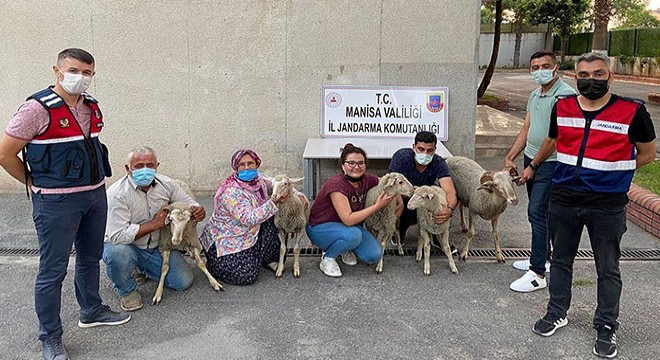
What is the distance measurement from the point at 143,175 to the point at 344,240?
1.82 metres

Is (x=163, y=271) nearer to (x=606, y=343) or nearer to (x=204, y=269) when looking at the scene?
(x=204, y=269)

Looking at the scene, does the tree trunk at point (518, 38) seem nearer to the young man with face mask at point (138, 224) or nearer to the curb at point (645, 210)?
the curb at point (645, 210)

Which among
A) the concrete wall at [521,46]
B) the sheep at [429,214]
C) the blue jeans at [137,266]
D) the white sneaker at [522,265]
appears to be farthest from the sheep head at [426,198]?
the concrete wall at [521,46]

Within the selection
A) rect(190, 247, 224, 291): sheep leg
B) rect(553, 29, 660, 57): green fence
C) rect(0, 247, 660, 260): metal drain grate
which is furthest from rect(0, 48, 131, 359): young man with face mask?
rect(553, 29, 660, 57): green fence

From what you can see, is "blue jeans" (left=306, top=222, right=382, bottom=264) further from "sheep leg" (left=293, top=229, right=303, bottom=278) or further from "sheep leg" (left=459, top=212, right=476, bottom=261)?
"sheep leg" (left=459, top=212, right=476, bottom=261)

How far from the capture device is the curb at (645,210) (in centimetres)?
621

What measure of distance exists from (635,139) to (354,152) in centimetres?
224

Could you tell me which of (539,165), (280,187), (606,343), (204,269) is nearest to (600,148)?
(539,165)

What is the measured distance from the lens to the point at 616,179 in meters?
3.59

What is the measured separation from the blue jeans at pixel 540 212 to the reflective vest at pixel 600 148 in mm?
861

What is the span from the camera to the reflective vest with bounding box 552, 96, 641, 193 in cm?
353

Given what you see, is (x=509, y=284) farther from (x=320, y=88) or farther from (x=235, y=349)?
(x=320, y=88)

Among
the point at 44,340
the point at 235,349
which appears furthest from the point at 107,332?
the point at 235,349

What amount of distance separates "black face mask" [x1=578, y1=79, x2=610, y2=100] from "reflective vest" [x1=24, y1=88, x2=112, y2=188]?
3234mm
